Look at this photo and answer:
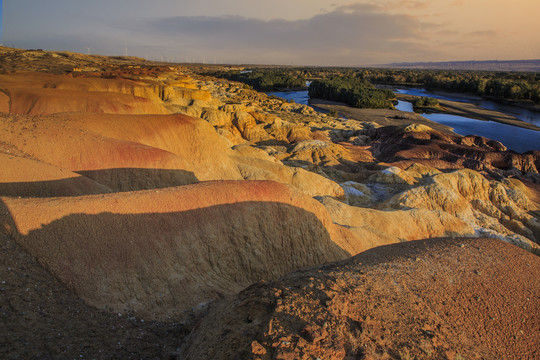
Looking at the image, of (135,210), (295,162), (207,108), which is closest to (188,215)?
(135,210)

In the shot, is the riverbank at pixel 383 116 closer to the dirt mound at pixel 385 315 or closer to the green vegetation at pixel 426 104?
the green vegetation at pixel 426 104

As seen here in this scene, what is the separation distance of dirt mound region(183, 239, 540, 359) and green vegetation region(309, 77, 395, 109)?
283ft

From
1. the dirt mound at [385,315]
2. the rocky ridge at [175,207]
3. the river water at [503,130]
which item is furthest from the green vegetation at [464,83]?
the dirt mound at [385,315]

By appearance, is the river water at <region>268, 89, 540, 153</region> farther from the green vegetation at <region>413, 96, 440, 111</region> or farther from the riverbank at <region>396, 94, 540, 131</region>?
the green vegetation at <region>413, 96, 440, 111</region>

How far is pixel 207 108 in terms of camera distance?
1592 inches

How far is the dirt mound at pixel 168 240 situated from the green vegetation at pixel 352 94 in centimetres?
8436

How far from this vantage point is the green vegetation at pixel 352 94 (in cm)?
8938

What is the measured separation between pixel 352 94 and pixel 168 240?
310 ft

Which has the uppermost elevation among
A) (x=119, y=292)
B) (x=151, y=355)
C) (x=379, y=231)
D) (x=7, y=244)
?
(x=7, y=244)

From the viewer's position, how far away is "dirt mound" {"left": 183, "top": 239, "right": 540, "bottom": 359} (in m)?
5.24

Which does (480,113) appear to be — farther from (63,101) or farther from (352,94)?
(63,101)

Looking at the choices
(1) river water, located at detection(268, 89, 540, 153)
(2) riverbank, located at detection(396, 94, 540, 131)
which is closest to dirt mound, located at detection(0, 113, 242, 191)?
(1) river water, located at detection(268, 89, 540, 153)

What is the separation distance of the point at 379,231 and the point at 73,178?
48.8ft

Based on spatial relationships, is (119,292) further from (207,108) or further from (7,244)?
(207,108)
